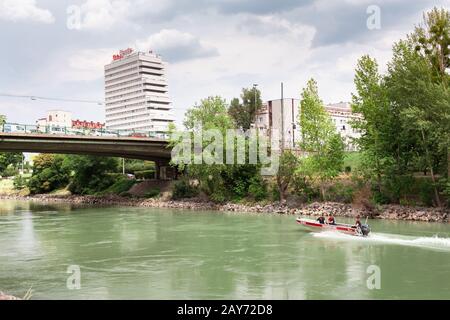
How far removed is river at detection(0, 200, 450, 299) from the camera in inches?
731

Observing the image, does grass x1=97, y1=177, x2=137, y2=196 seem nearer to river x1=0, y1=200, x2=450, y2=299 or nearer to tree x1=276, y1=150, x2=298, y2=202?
tree x1=276, y1=150, x2=298, y2=202

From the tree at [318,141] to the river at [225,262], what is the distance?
12.3 meters

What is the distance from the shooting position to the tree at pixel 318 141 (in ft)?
166

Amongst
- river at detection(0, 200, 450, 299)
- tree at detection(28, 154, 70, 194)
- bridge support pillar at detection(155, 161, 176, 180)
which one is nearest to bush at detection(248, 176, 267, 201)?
river at detection(0, 200, 450, 299)

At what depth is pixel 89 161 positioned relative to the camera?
7981 centimetres

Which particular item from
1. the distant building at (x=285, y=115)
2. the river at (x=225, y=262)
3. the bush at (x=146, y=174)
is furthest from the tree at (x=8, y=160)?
the river at (x=225, y=262)

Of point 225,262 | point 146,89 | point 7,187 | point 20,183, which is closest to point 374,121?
point 225,262

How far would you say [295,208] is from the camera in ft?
164

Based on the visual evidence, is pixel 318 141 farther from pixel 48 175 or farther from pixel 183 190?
pixel 48 175

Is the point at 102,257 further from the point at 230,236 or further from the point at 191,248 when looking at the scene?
the point at 230,236

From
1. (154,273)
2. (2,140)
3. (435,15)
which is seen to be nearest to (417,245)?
(154,273)

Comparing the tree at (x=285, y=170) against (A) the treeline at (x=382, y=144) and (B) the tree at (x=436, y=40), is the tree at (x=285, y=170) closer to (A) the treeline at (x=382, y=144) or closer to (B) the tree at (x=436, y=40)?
(A) the treeline at (x=382, y=144)

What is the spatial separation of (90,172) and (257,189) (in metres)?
36.9

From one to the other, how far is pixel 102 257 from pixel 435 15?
3862 centimetres
